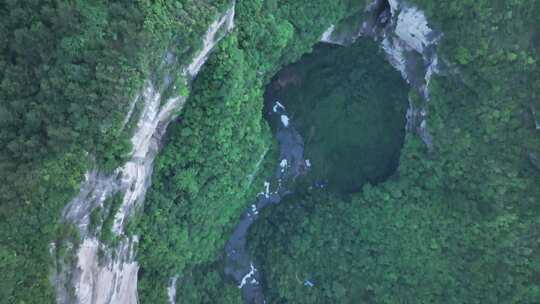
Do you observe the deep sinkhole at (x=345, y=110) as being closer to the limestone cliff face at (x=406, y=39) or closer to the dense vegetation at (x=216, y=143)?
the limestone cliff face at (x=406, y=39)

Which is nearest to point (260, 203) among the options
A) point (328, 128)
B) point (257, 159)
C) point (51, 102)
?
point (257, 159)

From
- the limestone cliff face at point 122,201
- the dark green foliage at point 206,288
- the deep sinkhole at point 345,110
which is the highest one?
the deep sinkhole at point 345,110

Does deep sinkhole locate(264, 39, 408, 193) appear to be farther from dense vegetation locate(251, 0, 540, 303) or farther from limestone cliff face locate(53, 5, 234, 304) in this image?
limestone cliff face locate(53, 5, 234, 304)

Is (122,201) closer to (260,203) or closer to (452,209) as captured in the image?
(260,203)

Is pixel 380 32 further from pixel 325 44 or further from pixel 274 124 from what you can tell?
pixel 274 124

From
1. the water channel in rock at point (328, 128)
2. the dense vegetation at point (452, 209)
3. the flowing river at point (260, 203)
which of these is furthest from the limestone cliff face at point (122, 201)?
the dense vegetation at point (452, 209)
